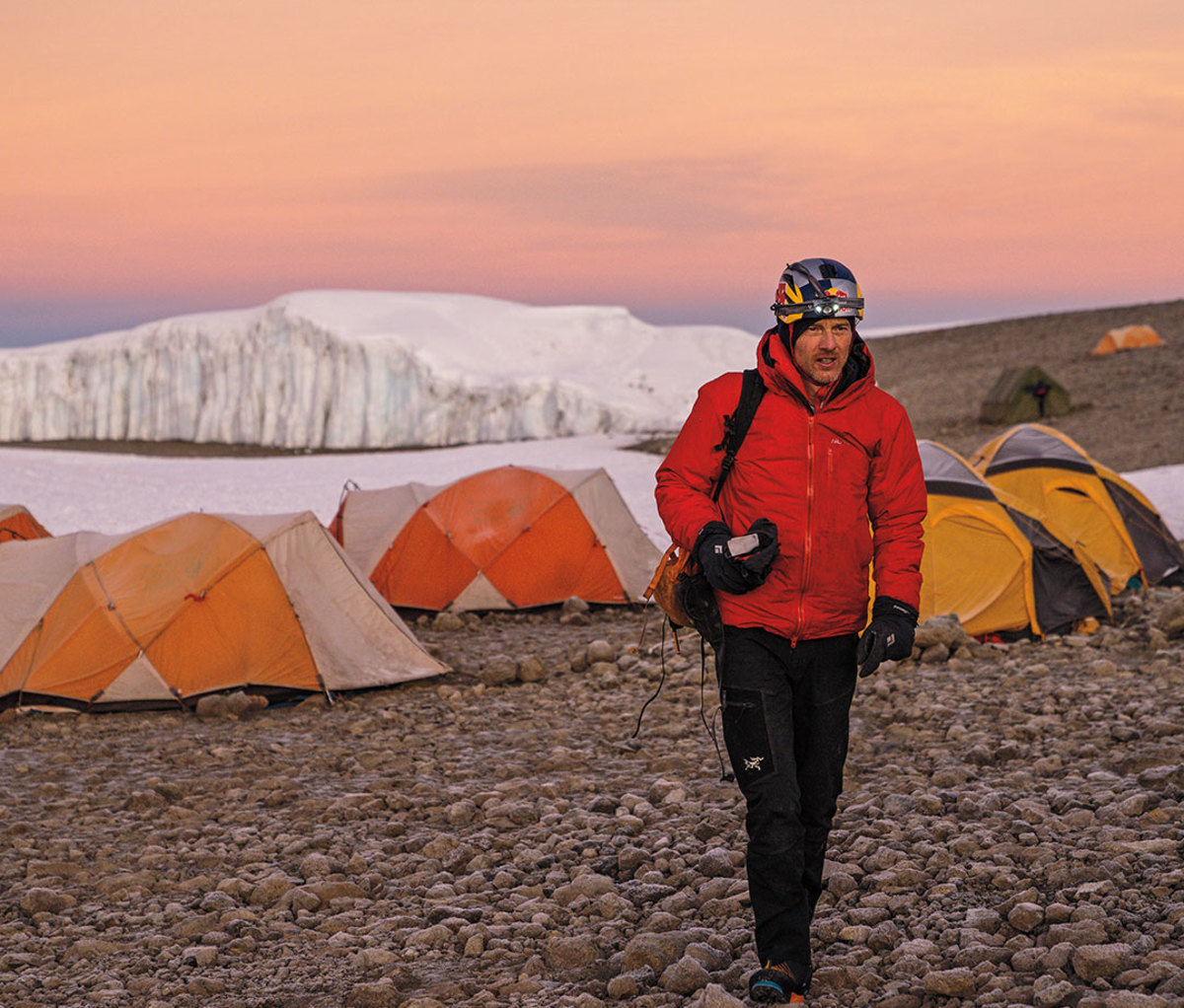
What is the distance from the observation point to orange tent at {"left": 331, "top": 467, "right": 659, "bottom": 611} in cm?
1467

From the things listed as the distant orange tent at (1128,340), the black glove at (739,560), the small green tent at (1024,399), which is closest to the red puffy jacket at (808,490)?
the black glove at (739,560)

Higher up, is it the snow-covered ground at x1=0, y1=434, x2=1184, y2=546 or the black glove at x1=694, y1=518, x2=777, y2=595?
the black glove at x1=694, y1=518, x2=777, y2=595

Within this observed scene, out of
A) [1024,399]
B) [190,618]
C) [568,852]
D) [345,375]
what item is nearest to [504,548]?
[190,618]

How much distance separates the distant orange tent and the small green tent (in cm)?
1207

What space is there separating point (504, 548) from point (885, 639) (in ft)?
35.4

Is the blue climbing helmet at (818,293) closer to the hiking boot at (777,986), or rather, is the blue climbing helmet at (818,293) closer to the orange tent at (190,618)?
the hiking boot at (777,986)

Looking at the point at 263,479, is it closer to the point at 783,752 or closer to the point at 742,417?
the point at 742,417

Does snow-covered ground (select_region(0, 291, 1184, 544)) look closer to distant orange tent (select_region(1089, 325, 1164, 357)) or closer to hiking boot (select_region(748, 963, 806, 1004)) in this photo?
distant orange tent (select_region(1089, 325, 1164, 357))

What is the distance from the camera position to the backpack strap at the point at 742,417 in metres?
4.30

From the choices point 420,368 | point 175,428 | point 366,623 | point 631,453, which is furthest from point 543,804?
point 175,428

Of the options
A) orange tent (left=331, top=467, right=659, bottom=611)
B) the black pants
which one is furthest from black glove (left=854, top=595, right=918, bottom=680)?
orange tent (left=331, top=467, right=659, bottom=611)

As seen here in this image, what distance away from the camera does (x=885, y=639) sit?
4.16 m

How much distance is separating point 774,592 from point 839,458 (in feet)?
1.74

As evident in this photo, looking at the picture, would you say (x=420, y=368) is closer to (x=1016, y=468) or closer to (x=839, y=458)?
(x=1016, y=468)
